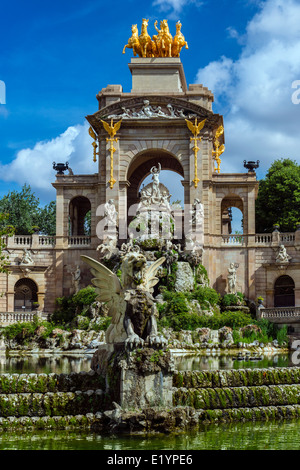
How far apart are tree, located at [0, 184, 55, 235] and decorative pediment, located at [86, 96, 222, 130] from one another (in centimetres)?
1937

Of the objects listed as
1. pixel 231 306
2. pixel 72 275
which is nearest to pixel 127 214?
pixel 72 275

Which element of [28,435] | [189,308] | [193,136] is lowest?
[28,435]

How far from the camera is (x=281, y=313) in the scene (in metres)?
44.8

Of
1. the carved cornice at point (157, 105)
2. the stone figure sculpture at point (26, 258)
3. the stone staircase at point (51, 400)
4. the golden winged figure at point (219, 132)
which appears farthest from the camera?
the golden winged figure at point (219, 132)

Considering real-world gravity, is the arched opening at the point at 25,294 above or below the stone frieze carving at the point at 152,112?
below

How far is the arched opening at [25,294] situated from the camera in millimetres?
52000

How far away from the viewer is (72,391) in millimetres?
18344

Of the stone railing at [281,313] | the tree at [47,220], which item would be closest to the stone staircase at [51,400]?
the stone railing at [281,313]

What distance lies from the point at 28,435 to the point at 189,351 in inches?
820

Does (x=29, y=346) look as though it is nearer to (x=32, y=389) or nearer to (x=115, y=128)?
(x=115, y=128)

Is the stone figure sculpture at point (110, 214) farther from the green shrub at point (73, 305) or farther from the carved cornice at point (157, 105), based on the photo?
the carved cornice at point (157, 105)

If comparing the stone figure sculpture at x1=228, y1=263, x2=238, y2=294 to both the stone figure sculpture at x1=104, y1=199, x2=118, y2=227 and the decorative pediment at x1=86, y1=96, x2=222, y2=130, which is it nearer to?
the stone figure sculpture at x1=104, y1=199, x2=118, y2=227

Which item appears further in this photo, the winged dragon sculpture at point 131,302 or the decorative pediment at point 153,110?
the decorative pediment at point 153,110

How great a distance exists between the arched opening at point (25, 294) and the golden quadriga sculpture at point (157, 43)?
17.7 metres
